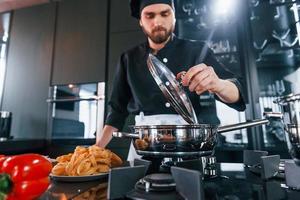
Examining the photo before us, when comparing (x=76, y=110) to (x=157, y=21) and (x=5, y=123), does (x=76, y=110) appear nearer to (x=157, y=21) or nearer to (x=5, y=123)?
(x=5, y=123)

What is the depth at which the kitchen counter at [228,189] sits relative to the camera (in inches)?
13.3

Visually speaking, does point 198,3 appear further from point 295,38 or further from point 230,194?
point 230,194

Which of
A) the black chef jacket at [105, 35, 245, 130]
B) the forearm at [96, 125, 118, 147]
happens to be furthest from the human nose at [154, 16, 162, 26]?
the forearm at [96, 125, 118, 147]

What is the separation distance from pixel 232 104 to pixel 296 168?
1.14ft

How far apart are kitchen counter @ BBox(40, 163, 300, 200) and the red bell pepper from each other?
31 mm

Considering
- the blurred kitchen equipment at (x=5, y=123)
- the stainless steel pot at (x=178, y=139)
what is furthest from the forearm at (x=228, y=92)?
the blurred kitchen equipment at (x=5, y=123)

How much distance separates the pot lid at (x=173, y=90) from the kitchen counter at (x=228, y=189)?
0.18 m

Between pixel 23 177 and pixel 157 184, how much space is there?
0.70 ft

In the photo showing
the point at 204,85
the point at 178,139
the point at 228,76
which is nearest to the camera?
the point at 178,139

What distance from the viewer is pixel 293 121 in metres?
0.38

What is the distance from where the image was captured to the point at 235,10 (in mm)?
1425

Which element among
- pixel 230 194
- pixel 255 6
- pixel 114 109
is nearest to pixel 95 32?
pixel 114 109

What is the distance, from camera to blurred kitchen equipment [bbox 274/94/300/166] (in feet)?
1.22

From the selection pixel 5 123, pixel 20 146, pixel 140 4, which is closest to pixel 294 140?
pixel 140 4
